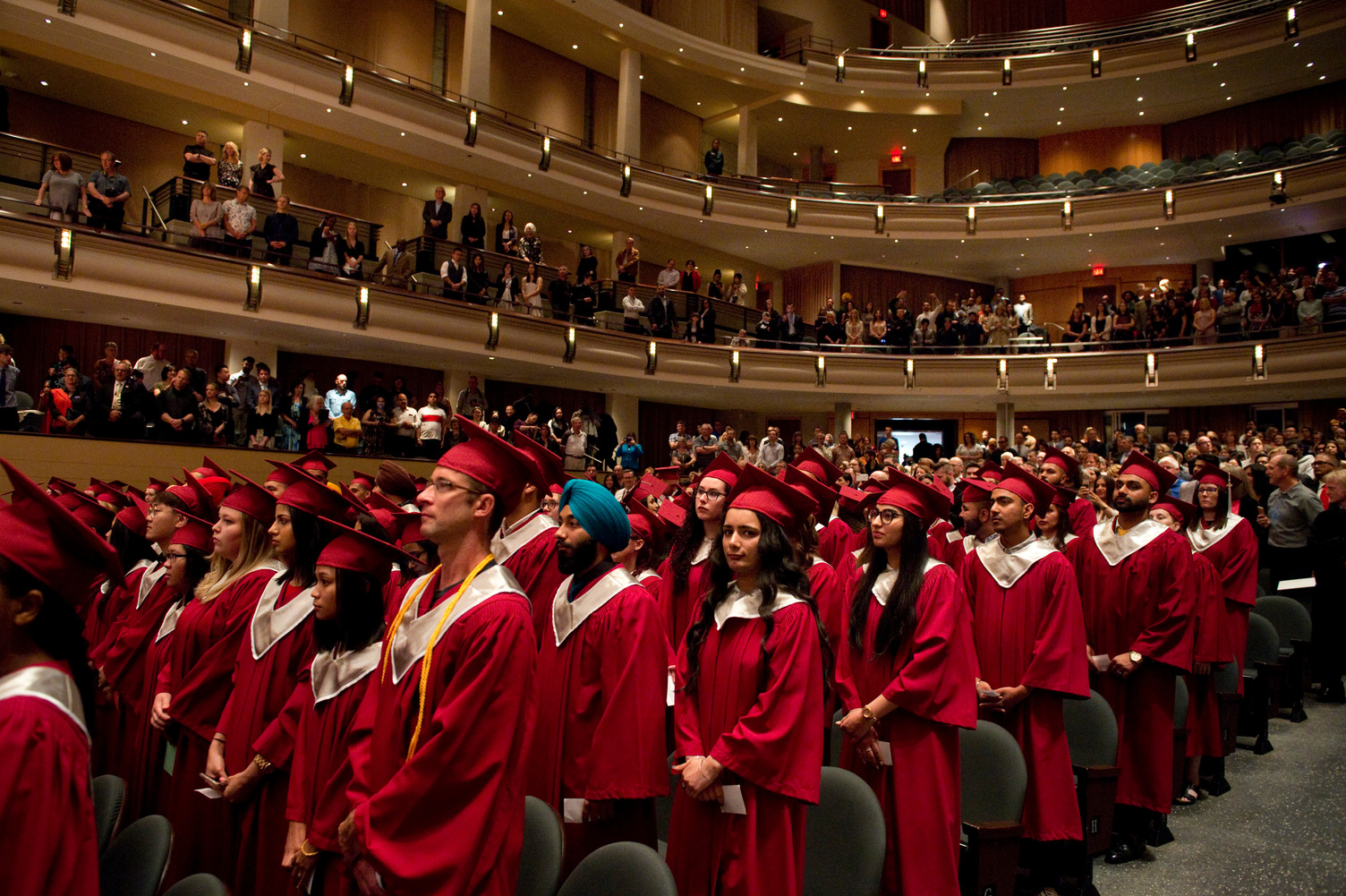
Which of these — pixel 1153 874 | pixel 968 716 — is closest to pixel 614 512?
pixel 968 716

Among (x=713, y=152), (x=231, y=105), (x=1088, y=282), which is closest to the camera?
(x=231, y=105)

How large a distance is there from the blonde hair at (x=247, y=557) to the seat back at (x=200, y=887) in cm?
142

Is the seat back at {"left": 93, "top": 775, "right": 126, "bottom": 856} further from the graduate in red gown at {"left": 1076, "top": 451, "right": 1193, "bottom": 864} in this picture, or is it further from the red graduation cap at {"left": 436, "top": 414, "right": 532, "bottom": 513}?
the graduate in red gown at {"left": 1076, "top": 451, "right": 1193, "bottom": 864}

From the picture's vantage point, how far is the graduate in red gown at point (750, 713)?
2.52 meters

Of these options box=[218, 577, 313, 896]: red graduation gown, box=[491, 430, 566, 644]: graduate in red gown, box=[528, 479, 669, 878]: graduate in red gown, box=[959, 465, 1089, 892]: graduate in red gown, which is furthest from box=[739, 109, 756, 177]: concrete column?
box=[218, 577, 313, 896]: red graduation gown

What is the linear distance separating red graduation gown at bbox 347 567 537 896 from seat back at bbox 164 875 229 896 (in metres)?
0.35

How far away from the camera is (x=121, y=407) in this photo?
9969mm

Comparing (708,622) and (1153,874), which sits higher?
(708,622)

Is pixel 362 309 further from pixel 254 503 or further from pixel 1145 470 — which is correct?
pixel 1145 470

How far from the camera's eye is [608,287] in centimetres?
1834

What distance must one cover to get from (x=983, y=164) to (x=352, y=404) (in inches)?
790

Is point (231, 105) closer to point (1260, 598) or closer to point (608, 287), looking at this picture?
point (608, 287)

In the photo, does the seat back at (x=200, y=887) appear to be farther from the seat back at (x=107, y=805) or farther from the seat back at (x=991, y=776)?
the seat back at (x=991, y=776)

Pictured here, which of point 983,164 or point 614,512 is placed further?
point 983,164
